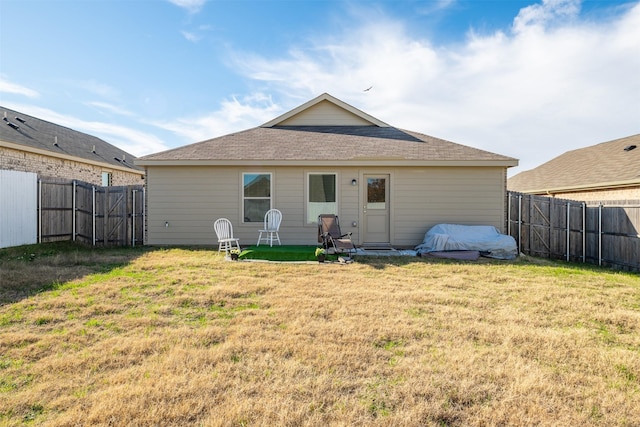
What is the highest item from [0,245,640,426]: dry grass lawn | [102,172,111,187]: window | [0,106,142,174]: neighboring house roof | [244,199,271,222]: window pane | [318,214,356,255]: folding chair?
[0,106,142,174]: neighboring house roof

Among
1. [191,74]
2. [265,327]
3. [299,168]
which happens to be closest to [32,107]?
[191,74]

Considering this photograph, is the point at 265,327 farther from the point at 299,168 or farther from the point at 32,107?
the point at 32,107

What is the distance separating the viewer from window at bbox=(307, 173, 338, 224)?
937cm

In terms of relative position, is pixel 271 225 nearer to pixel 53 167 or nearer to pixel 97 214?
pixel 97 214

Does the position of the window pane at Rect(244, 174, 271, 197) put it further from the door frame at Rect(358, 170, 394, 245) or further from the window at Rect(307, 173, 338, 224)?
the door frame at Rect(358, 170, 394, 245)

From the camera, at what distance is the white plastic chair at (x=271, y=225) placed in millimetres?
8880

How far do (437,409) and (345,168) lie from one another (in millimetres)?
7633

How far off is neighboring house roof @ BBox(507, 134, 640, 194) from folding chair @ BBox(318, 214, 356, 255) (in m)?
9.08

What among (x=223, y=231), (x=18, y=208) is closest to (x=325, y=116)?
(x=223, y=231)

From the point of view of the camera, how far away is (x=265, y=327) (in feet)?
11.4

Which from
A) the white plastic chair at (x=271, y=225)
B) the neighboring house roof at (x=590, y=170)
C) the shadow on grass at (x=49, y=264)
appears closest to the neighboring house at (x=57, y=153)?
the shadow on grass at (x=49, y=264)

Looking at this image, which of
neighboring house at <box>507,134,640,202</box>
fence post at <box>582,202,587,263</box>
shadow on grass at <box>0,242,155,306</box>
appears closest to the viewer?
shadow on grass at <box>0,242,155,306</box>

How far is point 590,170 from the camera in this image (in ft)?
41.4

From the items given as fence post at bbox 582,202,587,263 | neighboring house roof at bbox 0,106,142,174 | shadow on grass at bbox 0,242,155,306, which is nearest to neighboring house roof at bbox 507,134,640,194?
fence post at bbox 582,202,587,263
